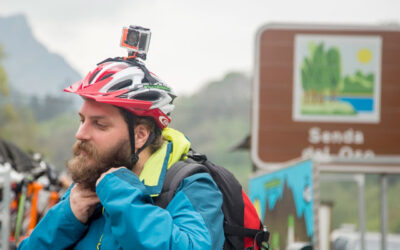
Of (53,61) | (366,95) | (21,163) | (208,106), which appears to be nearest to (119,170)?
(366,95)

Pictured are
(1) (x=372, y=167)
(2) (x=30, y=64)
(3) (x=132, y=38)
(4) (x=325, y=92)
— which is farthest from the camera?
(2) (x=30, y=64)

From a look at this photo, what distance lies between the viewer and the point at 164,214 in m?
2.36

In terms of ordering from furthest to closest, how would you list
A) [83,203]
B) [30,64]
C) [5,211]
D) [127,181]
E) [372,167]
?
[30,64] < [372,167] < [5,211] < [83,203] < [127,181]

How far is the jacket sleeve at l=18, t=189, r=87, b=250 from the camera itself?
8.95 ft

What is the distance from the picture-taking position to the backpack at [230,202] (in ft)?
8.31

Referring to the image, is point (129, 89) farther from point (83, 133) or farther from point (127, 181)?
point (127, 181)

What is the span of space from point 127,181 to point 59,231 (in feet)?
1.54

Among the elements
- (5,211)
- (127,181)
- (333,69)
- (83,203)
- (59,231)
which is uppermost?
(333,69)

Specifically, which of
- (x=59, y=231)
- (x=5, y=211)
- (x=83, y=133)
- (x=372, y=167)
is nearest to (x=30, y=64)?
(x=5, y=211)

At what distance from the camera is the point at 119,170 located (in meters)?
2.49

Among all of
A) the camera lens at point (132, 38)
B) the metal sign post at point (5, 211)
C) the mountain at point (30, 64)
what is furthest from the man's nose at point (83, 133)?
the mountain at point (30, 64)

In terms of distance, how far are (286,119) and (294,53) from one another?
749 millimetres

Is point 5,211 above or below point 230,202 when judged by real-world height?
below

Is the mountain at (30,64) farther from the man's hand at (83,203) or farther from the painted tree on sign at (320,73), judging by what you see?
the man's hand at (83,203)
